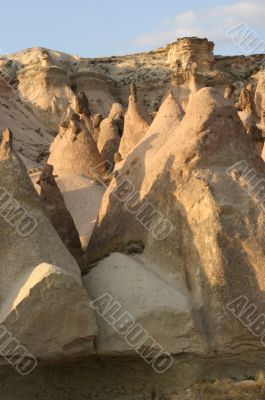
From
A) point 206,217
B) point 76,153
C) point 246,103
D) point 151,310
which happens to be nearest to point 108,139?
point 76,153

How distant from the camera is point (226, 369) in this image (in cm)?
957

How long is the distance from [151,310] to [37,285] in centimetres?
144

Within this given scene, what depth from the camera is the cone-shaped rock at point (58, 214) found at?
11625 millimetres

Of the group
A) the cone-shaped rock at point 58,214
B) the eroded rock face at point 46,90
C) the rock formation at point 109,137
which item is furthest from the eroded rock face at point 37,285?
→ the eroded rock face at point 46,90

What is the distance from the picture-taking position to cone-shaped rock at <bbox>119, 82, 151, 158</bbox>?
16906 millimetres

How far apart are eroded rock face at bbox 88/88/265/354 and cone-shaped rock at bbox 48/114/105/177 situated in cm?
575

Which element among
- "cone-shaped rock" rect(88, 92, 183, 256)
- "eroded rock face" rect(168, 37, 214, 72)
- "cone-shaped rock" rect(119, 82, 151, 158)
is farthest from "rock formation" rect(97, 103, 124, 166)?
"eroded rock face" rect(168, 37, 214, 72)

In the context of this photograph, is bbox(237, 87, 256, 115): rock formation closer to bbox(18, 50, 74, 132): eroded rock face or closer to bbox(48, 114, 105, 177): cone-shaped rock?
bbox(48, 114, 105, 177): cone-shaped rock

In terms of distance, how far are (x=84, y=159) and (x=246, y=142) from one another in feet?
22.4

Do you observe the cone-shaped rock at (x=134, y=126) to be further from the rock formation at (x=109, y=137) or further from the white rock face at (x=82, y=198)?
the white rock face at (x=82, y=198)

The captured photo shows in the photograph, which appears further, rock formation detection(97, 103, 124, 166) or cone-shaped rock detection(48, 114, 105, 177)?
rock formation detection(97, 103, 124, 166)

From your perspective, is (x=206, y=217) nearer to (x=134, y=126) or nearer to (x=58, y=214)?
(x=58, y=214)

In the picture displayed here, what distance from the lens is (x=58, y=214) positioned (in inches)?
470

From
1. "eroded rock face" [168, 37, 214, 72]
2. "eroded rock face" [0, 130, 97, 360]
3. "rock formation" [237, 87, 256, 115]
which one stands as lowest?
"eroded rock face" [168, 37, 214, 72]
